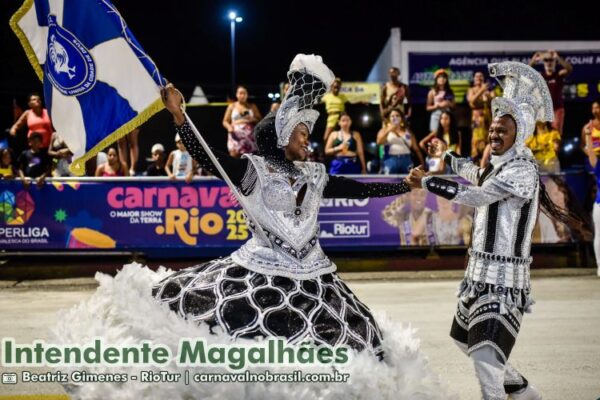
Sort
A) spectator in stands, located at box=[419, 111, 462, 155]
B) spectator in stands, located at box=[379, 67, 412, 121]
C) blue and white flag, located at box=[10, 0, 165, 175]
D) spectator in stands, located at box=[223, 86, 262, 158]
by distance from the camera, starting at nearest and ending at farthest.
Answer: blue and white flag, located at box=[10, 0, 165, 175]
spectator in stands, located at box=[223, 86, 262, 158]
spectator in stands, located at box=[419, 111, 462, 155]
spectator in stands, located at box=[379, 67, 412, 121]

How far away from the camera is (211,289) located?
12.3 ft

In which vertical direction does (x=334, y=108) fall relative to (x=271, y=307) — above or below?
above

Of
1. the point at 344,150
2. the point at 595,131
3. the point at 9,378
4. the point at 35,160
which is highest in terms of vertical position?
the point at 595,131

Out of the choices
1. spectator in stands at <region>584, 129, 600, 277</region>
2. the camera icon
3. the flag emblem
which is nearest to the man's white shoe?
the flag emblem

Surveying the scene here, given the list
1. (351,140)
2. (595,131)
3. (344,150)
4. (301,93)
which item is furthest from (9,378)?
(595,131)

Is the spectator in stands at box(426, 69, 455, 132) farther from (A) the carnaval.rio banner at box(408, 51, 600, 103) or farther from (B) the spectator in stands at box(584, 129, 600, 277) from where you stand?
(A) the carnaval.rio banner at box(408, 51, 600, 103)

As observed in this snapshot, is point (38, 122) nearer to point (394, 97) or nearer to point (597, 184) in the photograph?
point (394, 97)

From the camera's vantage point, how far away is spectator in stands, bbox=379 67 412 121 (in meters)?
11.5

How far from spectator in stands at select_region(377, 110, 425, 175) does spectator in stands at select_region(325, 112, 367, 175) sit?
0.46 meters

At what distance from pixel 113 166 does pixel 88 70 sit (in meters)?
6.62

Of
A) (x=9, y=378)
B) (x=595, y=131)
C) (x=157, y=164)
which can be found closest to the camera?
(x=9, y=378)

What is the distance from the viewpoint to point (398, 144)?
1103 centimetres

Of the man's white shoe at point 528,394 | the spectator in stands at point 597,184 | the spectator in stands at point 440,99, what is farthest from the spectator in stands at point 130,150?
the man's white shoe at point 528,394

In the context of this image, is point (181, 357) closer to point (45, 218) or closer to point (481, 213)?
point (481, 213)
